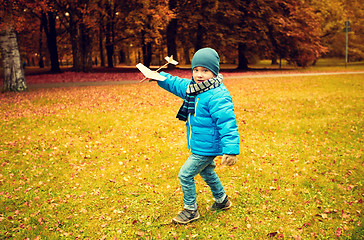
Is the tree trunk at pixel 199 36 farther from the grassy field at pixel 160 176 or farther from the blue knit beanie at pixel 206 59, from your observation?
the blue knit beanie at pixel 206 59

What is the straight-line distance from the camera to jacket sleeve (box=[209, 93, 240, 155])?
134 inches

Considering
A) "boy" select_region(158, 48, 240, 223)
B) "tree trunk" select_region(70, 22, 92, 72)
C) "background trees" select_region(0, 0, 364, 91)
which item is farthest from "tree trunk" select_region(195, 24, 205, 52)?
"boy" select_region(158, 48, 240, 223)

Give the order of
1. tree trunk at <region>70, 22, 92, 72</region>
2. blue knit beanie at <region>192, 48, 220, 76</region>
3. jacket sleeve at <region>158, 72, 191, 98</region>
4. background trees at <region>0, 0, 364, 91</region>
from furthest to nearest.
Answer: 1. background trees at <region>0, 0, 364, 91</region>
2. tree trunk at <region>70, 22, 92, 72</region>
3. jacket sleeve at <region>158, 72, 191, 98</region>
4. blue knit beanie at <region>192, 48, 220, 76</region>

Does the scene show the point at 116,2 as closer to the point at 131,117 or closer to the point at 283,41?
the point at 283,41

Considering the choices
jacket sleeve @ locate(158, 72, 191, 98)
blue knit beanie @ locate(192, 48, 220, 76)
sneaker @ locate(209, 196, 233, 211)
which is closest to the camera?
blue knit beanie @ locate(192, 48, 220, 76)

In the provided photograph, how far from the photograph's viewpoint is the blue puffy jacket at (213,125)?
11.2 ft

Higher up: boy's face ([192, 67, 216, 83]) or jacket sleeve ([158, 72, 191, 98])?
boy's face ([192, 67, 216, 83])

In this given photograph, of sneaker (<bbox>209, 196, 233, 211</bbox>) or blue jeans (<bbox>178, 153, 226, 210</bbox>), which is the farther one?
sneaker (<bbox>209, 196, 233, 211</bbox>)

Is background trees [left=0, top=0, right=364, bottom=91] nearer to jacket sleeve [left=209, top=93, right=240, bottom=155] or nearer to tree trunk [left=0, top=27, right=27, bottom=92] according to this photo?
tree trunk [left=0, top=27, right=27, bottom=92]

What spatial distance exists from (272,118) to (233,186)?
5.14 metres

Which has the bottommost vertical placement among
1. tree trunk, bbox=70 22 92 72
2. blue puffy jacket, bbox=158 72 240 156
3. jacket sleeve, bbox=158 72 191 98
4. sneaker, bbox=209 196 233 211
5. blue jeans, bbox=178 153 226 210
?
sneaker, bbox=209 196 233 211

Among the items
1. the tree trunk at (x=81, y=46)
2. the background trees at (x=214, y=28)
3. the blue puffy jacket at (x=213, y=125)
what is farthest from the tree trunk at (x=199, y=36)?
the blue puffy jacket at (x=213, y=125)

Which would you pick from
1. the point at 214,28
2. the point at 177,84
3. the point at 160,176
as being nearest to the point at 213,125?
the point at 177,84

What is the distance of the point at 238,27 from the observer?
30.4 m
